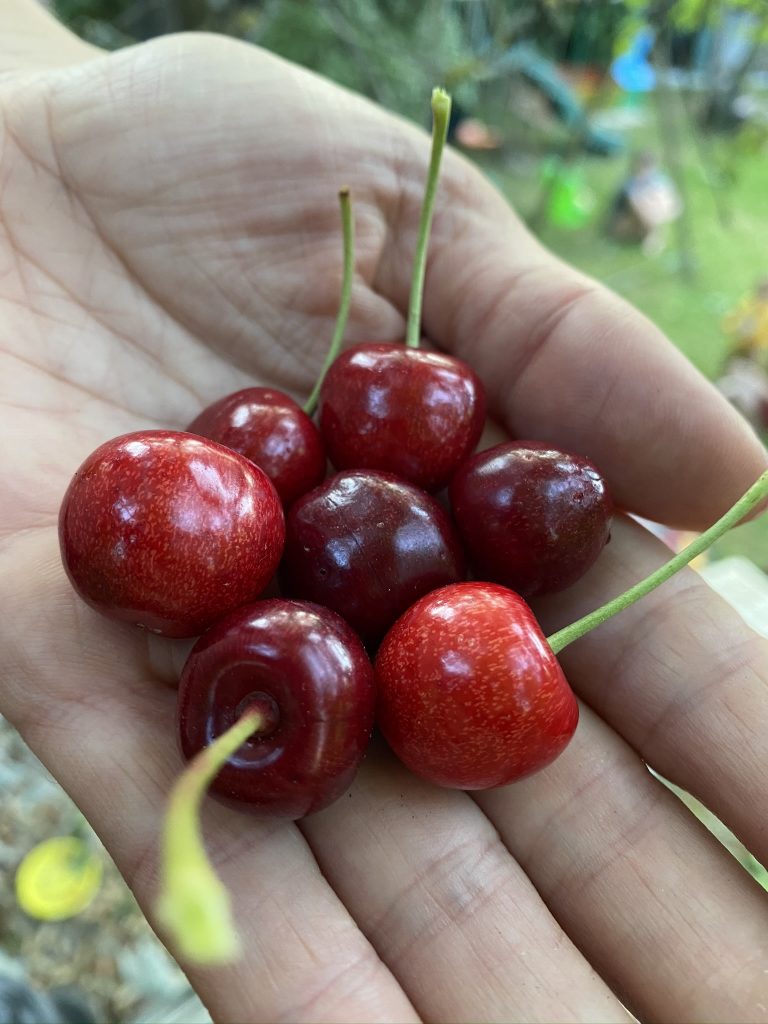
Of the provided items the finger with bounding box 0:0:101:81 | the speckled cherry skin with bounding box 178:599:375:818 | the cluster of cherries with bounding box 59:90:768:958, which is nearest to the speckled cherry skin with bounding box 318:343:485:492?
the cluster of cherries with bounding box 59:90:768:958

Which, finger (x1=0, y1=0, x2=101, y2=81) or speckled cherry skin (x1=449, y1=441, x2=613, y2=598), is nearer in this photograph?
speckled cherry skin (x1=449, y1=441, x2=613, y2=598)

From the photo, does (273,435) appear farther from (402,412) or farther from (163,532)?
(163,532)


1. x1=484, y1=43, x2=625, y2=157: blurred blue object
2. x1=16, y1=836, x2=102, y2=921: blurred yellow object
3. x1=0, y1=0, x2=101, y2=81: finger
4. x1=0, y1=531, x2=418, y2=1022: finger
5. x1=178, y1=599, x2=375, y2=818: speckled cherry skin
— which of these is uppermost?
x1=484, y1=43, x2=625, y2=157: blurred blue object

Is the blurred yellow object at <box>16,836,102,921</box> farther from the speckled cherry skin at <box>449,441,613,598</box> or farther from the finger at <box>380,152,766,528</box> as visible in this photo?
the finger at <box>380,152,766,528</box>

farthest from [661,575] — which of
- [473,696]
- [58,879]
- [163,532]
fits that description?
[58,879]

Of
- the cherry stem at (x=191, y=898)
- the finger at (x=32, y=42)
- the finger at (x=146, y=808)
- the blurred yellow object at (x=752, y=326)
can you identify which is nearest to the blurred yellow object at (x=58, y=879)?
the finger at (x=146, y=808)

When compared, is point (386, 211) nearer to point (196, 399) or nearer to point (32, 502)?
point (196, 399)

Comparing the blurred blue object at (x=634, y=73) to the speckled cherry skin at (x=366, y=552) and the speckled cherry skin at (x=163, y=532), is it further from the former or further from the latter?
the speckled cherry skin at (x=163, y=532)
